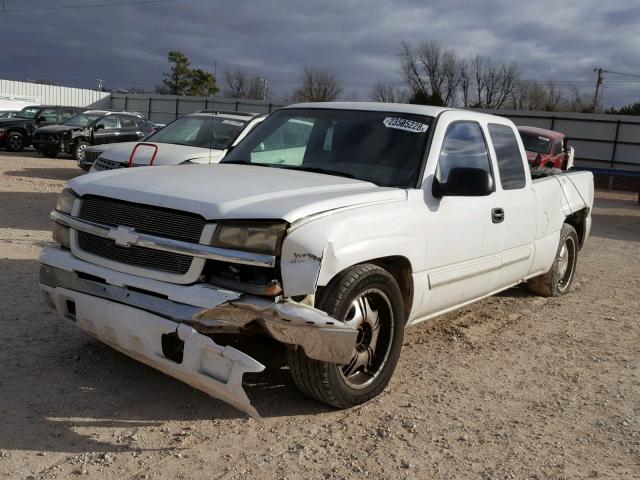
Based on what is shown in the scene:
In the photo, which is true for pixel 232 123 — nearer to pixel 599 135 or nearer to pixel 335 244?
pixel 335 244

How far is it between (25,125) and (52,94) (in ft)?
81.9

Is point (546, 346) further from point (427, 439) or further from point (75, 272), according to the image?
point (75, 272)

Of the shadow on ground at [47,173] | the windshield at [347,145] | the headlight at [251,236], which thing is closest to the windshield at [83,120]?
the shadow on ground at [47,173]

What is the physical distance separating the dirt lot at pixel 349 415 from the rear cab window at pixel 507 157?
129cm

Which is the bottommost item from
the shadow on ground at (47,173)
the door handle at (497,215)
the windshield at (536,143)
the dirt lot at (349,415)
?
the dirt lot at (349,415)

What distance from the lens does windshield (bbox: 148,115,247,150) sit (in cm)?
1054

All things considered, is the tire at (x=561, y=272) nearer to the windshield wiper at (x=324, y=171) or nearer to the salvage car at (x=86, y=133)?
the windshield wiper at (x=324, y=171)

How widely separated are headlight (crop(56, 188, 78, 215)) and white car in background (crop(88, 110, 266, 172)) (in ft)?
15.8

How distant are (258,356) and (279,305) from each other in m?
1.44

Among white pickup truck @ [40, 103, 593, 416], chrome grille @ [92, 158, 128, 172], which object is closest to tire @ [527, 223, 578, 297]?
white pickup truck @ [40, 103, 593, 416]

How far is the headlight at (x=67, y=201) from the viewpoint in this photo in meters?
3.96

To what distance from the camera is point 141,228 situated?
11.6 feet

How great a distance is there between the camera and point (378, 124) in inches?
182

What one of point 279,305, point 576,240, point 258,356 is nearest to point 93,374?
point 258,356
